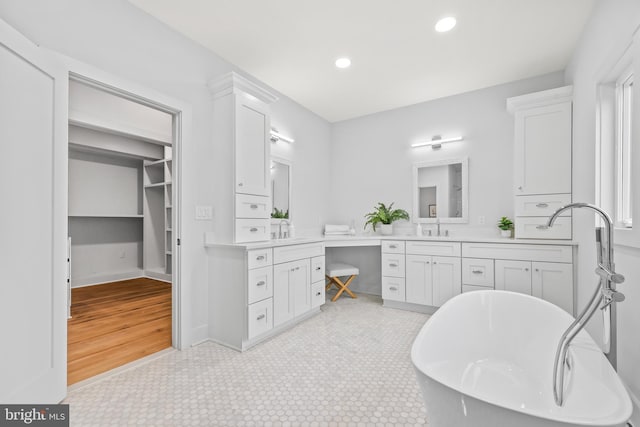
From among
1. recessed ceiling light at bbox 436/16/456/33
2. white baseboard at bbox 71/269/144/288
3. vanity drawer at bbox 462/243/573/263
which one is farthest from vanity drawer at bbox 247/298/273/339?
→ white baseboard at bbox 71/269/144/288

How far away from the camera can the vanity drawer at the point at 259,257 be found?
247 cm

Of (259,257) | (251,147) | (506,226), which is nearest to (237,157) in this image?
(251,147)

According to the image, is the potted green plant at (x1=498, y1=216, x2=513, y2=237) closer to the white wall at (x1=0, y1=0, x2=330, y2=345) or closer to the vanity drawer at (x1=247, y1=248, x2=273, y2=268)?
the vanity drawer at (x1=247, y1=248, x2=273, y2=268)

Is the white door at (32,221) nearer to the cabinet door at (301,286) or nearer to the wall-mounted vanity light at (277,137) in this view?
the cabinet door at (301,286)

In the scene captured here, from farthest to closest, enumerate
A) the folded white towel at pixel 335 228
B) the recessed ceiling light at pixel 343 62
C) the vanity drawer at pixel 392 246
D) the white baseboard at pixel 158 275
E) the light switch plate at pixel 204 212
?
the white baseboard at pixel 158 275 < the folded white towel at pixel 335 228 < the vanity drawer at pixel 392 246 < the recessed ceiling light at pixel 343 62 < the light switch plate at pixel 204 212

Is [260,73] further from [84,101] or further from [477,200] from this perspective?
[477,200]

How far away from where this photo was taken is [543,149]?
9.49ft

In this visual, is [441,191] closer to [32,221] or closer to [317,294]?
[317,294]

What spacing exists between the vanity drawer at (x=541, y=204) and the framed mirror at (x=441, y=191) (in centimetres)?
70

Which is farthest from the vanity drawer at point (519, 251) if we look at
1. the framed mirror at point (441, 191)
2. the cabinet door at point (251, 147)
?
the cabinet door at point (251, 147)

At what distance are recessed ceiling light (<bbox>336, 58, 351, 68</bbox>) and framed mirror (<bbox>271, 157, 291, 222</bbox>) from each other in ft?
4.36

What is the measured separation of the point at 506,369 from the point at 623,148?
167cm

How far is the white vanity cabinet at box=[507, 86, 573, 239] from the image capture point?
2793 millimetres

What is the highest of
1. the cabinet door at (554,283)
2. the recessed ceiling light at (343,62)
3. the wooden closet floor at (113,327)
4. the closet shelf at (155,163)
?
the recessed ceiling light at (343,62)
